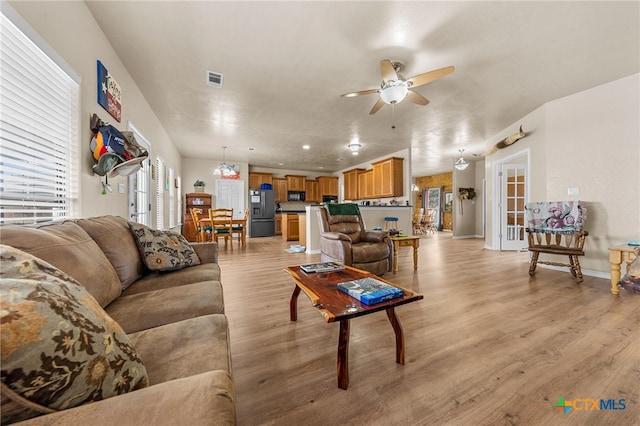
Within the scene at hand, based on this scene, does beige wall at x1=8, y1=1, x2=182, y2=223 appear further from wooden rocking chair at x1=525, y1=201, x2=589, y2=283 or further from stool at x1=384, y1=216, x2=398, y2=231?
wooden rocking chair at x1=525, y1=201, x2=589, y2=283

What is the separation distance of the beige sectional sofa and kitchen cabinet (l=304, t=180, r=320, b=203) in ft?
25.6

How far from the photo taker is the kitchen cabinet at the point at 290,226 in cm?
663

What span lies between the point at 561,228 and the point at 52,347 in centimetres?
457

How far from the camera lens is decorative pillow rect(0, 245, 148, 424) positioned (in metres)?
0.42

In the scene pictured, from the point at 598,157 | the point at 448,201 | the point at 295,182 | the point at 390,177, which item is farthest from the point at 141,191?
the point at 448,201

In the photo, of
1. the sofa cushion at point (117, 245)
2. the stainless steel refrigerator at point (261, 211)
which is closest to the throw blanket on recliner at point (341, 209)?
the sofa cushion at point (117, 245)

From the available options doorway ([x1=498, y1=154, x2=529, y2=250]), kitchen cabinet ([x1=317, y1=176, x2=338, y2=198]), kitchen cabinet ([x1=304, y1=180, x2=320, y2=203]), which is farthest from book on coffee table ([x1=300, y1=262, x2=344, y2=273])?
kitchen cabinet ([x1=317, y1=176, x2=338, y2=198])

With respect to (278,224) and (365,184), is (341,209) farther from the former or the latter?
(278,224)

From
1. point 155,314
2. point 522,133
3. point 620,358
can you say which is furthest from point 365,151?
point 155,314

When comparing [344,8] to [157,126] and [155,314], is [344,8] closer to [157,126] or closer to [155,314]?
[155,314]

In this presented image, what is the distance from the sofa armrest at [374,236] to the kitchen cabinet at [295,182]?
5381mm

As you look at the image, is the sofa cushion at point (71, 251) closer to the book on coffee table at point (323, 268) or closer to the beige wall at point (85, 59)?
the beige wall at point (85, 59)

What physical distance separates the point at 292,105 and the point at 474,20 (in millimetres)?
2321

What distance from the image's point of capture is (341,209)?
3748mm
